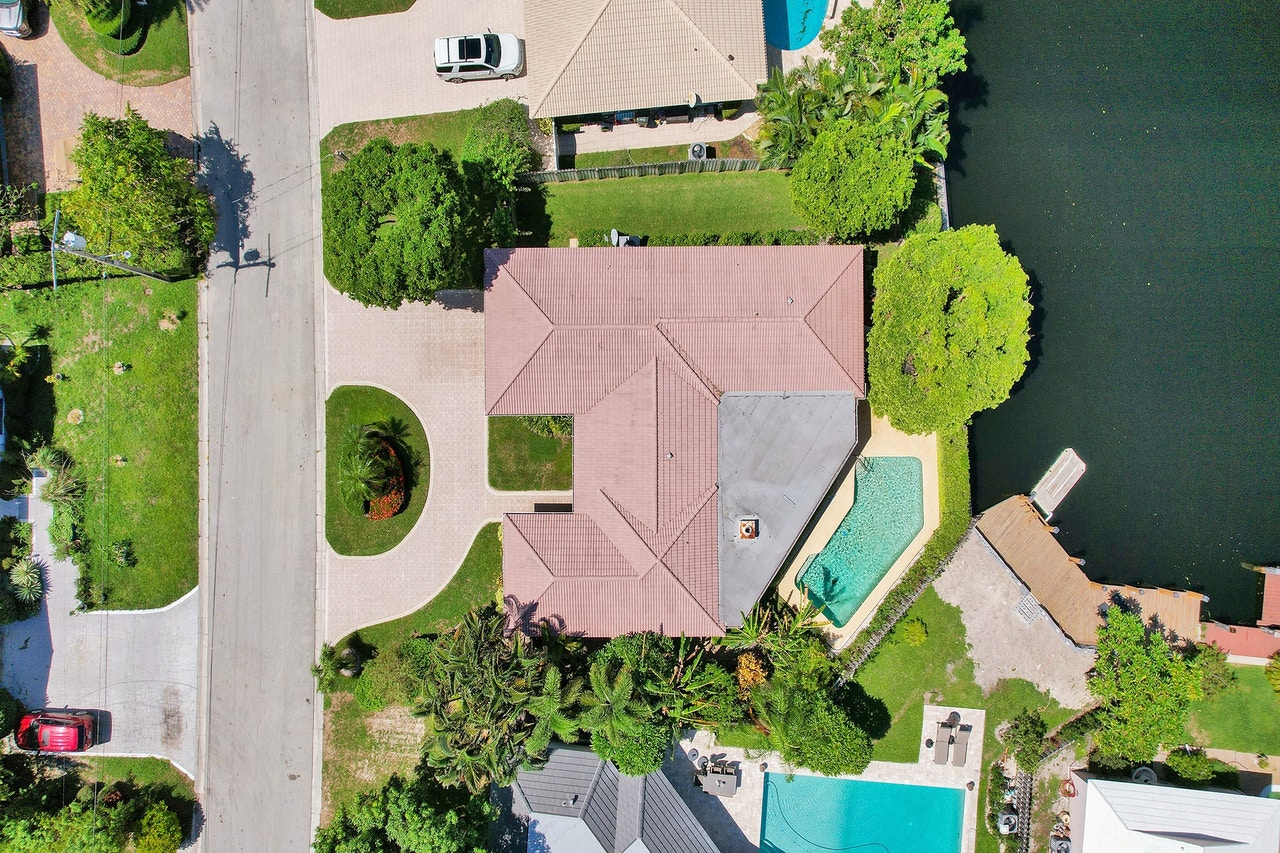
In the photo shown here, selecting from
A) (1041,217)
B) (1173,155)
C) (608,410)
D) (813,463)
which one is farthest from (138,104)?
(1173,155)

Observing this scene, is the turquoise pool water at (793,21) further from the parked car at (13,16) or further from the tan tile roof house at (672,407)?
the parked car at (13,16)

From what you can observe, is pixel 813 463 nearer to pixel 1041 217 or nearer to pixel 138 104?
pixel 1041 217

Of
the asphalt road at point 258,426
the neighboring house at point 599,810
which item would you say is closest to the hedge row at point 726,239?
the asphalt road at point 258,426

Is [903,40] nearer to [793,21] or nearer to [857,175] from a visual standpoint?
[793,21]

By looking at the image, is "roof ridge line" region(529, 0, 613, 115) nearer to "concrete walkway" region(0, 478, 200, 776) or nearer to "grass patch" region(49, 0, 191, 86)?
"grass patch" region(49, 0, 191, 86)

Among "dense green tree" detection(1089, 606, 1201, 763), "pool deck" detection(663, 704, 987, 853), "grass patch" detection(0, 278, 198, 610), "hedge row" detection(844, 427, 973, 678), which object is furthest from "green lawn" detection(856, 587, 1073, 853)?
"grass patch" detection(0, 278, 198, 610)
